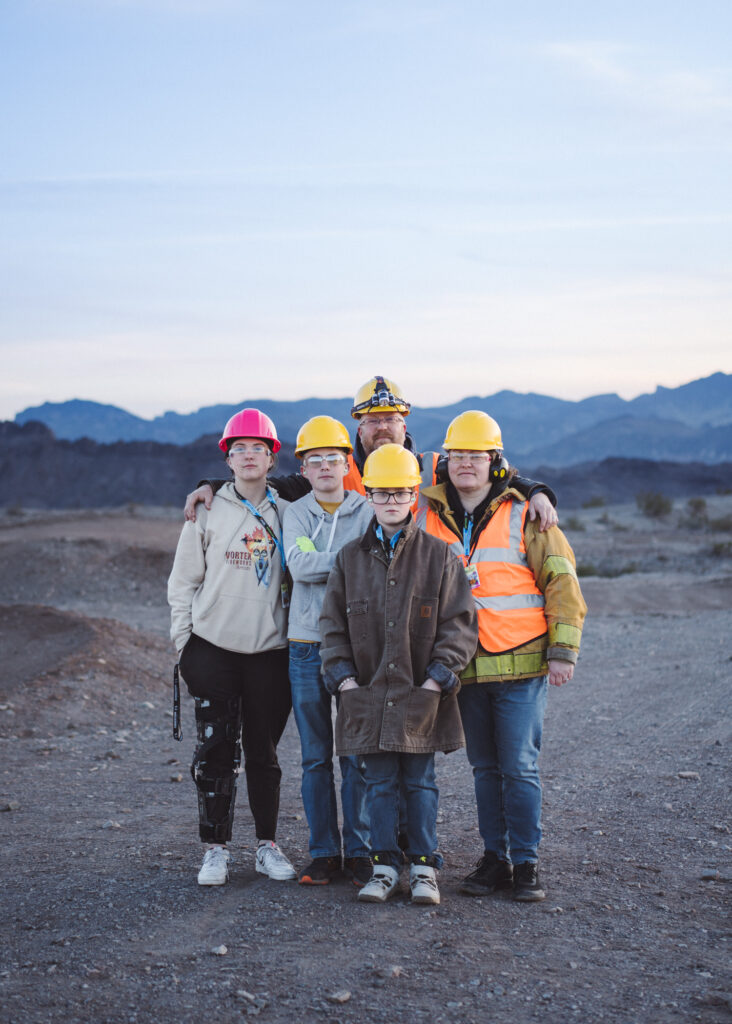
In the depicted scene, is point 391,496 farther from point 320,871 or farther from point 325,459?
point 320,871

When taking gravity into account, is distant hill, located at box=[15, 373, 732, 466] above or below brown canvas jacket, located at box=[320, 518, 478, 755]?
above

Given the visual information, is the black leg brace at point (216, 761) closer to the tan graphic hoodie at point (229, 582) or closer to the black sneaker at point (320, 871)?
the tan graphic hoodie at point (229, 582)

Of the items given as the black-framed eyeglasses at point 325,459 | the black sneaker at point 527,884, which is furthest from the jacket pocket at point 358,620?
the black sneaker at point 527,884

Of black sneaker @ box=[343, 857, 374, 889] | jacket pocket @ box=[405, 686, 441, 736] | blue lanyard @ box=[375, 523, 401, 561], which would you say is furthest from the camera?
black sneaker @ box=[343, 857, 374, 889]

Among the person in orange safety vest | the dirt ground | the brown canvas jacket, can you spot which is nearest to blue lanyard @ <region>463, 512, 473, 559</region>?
the person in orange safety vest

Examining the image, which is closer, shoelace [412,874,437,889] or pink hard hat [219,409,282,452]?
shoelace [412,874,437,889]

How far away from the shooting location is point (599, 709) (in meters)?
9.14

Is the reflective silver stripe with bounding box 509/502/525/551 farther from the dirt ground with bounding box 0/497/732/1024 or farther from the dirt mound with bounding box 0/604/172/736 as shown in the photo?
the dirt mound with bounding box 0/604/172/736

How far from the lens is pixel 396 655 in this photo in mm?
4223

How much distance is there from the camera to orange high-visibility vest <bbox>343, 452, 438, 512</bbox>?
482 centimetres

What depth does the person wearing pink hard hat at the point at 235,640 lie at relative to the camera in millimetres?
4602

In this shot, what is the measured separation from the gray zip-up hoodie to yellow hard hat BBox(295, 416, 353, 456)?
10.4 inches

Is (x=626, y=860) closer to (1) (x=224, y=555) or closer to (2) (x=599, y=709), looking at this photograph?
(1) (x=224, y=555)

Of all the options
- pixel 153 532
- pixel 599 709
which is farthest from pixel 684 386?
pixel 599 709
